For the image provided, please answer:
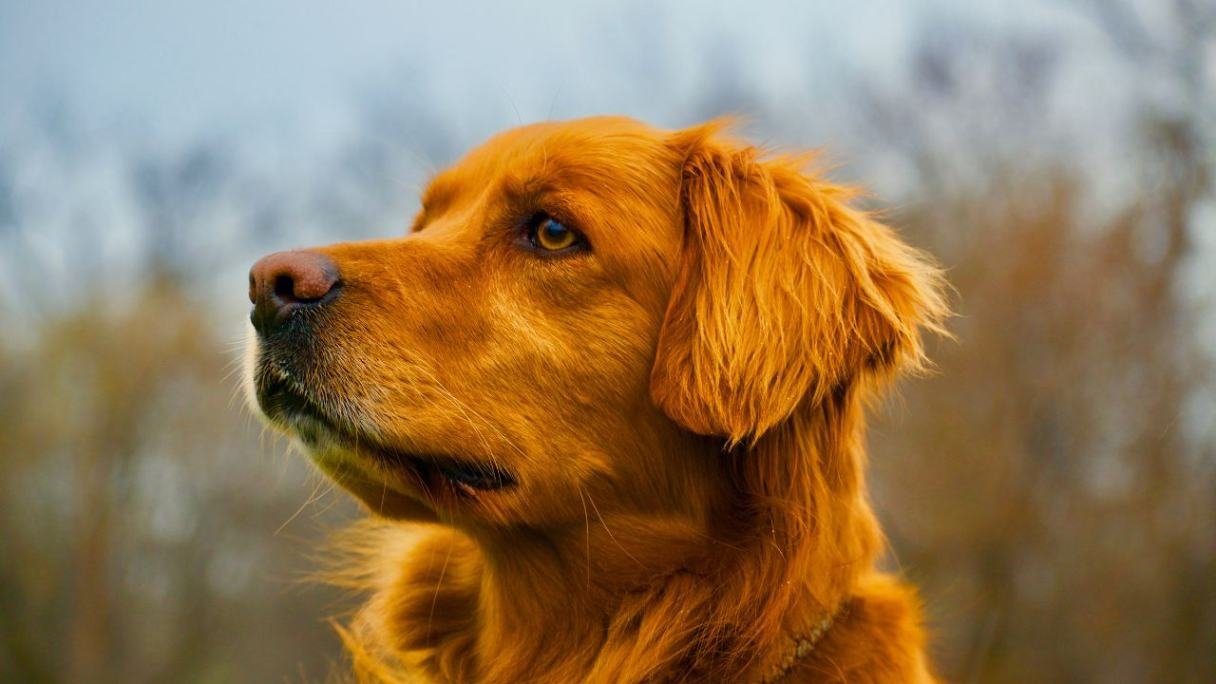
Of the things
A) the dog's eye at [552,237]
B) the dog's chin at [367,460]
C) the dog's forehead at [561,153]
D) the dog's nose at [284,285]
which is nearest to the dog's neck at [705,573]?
the dog's chin at [367,460]

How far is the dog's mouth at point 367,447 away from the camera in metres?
3.12

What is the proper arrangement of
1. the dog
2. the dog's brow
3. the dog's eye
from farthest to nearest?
1. the dog's brow
2. the dog's eye
3. the dog

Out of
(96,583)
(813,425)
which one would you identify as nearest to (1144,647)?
(813,425)

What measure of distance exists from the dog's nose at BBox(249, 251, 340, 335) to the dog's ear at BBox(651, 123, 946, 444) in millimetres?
1020

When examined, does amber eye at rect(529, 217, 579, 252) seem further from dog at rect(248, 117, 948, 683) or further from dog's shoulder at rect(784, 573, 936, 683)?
dog's shoulder at rect(784, 573, 936, 683)

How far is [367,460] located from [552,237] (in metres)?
0.90

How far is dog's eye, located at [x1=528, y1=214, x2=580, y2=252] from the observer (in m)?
3.46

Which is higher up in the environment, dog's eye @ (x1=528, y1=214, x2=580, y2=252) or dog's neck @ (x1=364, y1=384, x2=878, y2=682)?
dog's eye @ (x1=528, y1=214, x2=580, y2=252)

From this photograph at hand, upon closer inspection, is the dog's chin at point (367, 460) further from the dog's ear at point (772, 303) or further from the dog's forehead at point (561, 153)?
the dog's forehead at point (561, 153)

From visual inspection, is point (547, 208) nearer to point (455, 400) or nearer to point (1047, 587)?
point (455, 400)

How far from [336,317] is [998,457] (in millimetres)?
14115

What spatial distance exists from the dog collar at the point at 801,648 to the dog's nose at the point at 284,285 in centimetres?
171

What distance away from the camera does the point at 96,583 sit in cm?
2361

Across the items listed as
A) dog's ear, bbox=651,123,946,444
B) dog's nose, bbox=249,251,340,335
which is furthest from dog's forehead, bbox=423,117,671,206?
dog's nose, bbox=249,251,340,335
